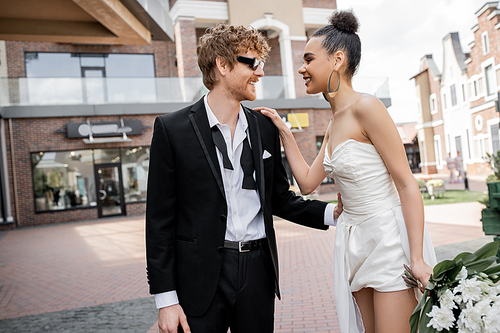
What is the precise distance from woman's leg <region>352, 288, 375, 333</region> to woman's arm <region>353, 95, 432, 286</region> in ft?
1.11

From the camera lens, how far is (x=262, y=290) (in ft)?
6.82

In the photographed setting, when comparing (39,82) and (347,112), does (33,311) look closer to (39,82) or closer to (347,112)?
(347,112)

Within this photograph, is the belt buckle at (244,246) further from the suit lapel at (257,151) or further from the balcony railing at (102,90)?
the balcony railing at (102,90)

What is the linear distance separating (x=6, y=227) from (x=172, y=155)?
17.7 m

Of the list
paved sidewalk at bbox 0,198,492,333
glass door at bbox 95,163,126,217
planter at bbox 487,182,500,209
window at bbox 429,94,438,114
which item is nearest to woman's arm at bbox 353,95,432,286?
planter at bbox 487,182,500,209

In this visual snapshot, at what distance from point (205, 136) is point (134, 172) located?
17670 millimetres

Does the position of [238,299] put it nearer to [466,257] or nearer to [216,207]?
[216,207]


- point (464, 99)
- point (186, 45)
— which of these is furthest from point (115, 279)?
point (464, 99)

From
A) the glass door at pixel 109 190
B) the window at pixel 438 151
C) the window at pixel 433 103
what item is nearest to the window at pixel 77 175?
the glass door at pixel 109 190

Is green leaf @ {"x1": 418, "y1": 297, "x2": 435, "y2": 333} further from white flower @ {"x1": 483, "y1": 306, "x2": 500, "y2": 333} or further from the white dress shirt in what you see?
the white dress shirt

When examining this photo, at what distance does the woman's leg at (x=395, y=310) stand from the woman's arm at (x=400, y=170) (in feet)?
0.47

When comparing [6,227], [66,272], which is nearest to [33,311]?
[66,272]

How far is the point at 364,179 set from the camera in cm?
197

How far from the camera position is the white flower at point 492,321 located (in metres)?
1.42
